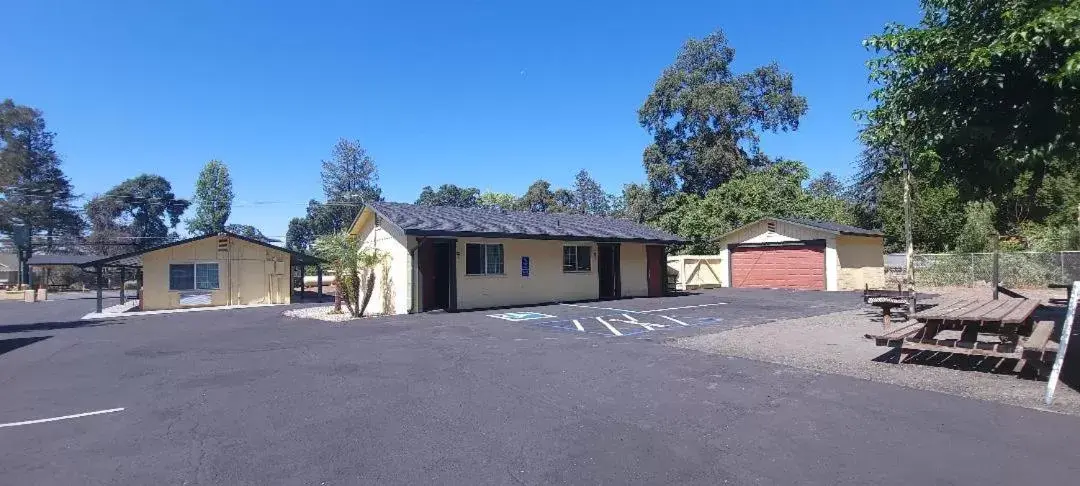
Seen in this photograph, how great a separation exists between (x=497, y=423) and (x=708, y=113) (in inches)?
1533

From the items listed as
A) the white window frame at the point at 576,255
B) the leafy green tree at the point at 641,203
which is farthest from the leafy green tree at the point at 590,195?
the white window frame at the point at 576,255

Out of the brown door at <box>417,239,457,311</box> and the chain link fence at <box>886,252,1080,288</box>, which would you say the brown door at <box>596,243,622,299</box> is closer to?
the brown door at <box>417,239,457,311</box>

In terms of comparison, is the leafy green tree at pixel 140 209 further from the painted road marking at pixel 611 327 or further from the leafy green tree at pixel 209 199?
the painted road marking at pixel 611 327

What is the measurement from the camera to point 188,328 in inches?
606

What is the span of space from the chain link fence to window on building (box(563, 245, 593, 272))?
15.9m

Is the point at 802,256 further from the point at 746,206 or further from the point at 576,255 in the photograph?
the point at 576,255

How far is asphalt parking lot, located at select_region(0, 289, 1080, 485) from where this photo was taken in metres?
4.17

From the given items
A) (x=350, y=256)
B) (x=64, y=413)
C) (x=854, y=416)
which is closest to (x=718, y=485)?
(x=854, y=416)

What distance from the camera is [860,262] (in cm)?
2556

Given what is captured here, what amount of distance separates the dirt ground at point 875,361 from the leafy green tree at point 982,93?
8.50ft

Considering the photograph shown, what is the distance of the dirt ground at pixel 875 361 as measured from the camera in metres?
6.24

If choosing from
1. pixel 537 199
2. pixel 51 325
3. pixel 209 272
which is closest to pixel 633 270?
pixel 209 272

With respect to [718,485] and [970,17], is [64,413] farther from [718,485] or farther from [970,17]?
[970,17]

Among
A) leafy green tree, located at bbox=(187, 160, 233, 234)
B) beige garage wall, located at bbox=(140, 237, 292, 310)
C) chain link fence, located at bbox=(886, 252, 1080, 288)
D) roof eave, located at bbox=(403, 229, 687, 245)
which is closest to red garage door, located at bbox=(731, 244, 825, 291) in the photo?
chain link fence, located at bbox=(886, 252, 1080, 288)
